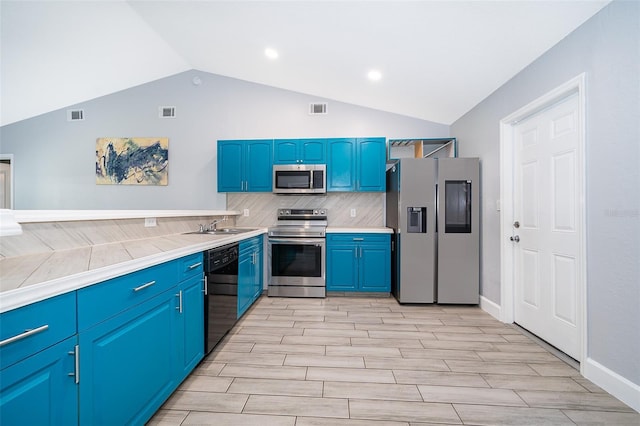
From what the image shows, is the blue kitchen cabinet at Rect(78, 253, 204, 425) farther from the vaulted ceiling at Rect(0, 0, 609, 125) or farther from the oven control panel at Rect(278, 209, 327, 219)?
the vaulted ceiling at Rect(0, 0, 609, 125)

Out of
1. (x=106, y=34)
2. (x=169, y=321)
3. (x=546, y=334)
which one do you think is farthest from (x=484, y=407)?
(x=106, y=34)

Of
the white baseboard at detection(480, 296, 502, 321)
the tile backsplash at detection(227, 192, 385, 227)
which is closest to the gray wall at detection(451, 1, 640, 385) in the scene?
the white baseboard at detection(480, 296, 502, 321)

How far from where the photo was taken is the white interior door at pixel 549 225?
2115 millimetres

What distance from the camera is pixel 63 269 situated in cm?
110

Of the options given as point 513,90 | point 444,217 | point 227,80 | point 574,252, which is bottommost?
point 574,252

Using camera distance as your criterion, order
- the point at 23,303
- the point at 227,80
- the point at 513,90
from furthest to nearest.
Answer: the point at 227,80
the point at 513,90
the point at 23,303

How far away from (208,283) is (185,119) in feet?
10.8

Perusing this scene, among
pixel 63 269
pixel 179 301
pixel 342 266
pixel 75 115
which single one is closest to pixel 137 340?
A: pixel 179 301

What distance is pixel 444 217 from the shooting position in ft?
11.0

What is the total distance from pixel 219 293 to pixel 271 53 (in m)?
2.84

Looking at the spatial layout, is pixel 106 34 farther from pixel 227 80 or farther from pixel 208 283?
pixel 208 283

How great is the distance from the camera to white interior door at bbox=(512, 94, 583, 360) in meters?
2.12

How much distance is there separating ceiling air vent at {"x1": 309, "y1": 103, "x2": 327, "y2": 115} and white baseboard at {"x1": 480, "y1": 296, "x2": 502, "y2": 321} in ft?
11.1

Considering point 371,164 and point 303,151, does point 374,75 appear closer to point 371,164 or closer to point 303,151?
point 371,164
